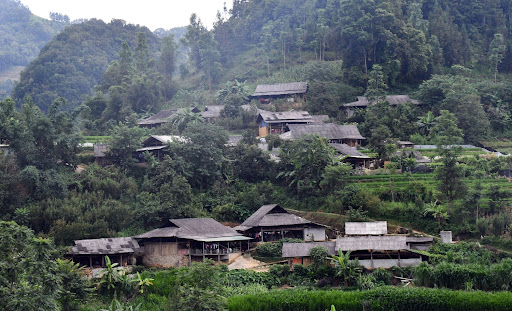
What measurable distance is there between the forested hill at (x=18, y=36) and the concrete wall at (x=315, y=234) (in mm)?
73666

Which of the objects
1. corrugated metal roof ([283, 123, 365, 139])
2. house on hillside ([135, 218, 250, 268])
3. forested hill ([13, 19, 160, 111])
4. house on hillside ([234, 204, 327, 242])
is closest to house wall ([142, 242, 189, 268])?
house on hillside ([135, 218, 250, 268])

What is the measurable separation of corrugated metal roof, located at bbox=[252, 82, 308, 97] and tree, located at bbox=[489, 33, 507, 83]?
18.8 meters

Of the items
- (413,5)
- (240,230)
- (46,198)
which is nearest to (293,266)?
(240,230)

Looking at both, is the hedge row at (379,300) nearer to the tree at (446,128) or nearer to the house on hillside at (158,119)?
the tree at (446,128)

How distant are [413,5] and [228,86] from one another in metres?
21.5

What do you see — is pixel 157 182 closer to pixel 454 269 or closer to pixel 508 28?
pixel 454 269

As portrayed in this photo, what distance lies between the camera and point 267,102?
61406 millimetres

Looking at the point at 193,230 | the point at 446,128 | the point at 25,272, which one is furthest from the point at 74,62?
the point at 25,272

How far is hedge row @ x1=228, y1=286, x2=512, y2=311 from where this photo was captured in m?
28.2

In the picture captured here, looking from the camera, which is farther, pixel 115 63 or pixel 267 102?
pixel 115 63

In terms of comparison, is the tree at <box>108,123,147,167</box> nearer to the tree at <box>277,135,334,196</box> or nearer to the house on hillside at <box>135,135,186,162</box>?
the house on hillside at <box>135,135,186,162</box>

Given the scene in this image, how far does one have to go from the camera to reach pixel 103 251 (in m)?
33.5

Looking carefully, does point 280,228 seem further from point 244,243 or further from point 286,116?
point 286,116

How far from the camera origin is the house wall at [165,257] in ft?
116
